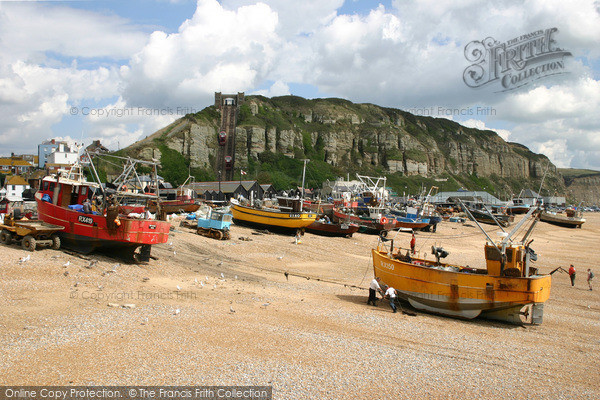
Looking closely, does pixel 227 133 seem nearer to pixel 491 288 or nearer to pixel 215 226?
pixel 215 226

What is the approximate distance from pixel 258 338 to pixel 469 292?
26.8 feet

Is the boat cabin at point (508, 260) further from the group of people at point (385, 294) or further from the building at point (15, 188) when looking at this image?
the building at point (15, 188)

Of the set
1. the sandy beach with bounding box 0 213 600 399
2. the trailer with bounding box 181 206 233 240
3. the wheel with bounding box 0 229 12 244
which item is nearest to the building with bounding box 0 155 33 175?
the trailer with bounding box 181 206 233 240

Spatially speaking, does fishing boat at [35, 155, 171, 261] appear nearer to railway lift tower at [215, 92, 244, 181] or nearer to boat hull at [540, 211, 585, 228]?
railway lift tower at [215, 92, 244, 181]

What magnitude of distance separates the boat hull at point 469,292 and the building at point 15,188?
66918 mm

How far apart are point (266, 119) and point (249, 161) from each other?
23.9 m

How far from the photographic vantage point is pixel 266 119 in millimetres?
124250

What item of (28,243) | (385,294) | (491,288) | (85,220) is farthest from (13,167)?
(491,288)

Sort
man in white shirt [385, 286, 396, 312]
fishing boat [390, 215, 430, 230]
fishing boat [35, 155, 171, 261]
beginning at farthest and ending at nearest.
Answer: fishing boat [390, 215, 430, 230]
fishing boat [35, 155, 171, 261]
man in white shirt [385, 286, 396, 312]

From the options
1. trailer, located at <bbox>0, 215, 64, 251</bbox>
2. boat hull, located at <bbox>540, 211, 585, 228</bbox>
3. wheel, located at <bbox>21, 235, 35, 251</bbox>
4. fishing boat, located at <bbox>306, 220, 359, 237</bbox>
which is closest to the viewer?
wheel, located at <bbox>21, 235, 35, 251</bbox>

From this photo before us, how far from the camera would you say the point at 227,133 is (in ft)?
362

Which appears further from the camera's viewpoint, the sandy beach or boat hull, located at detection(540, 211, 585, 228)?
boat hull, located at detection(540, 211, 585, 228)

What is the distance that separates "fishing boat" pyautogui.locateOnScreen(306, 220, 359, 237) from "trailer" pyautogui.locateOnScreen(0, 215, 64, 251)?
74.1 feet

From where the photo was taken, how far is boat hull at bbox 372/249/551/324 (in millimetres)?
13711
